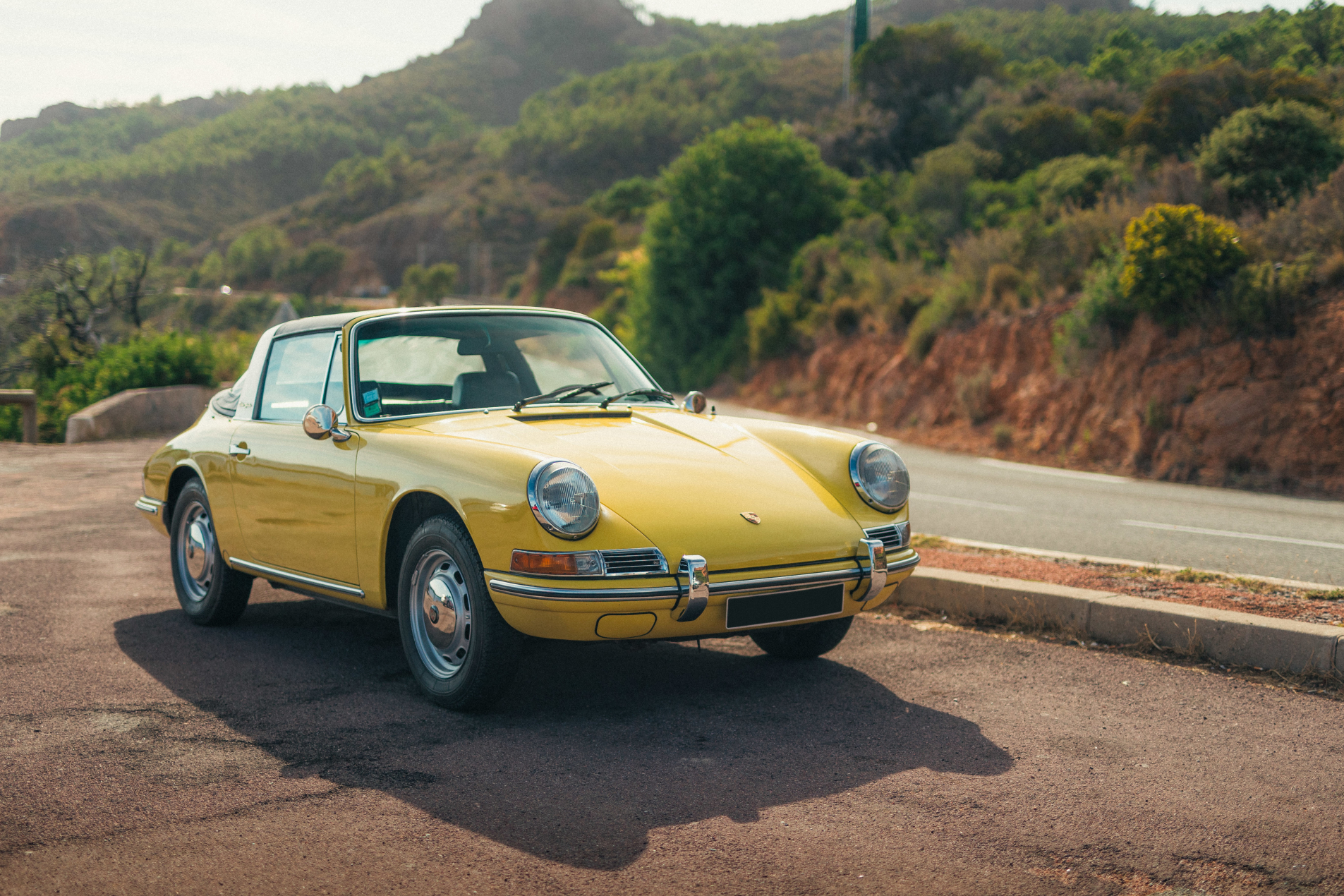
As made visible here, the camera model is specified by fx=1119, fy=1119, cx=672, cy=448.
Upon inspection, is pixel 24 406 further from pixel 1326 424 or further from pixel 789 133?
pixel 789 133

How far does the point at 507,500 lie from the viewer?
4086mm

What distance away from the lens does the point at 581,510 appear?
13.3 feet

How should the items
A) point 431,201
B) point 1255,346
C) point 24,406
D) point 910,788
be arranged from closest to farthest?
point 910,788, point 1255,346, point 24,406, point 431,201

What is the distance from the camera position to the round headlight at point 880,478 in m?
4.84

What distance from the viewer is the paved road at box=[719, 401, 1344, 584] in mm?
8102

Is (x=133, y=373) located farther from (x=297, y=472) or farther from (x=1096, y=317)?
(x=1096, y=317)

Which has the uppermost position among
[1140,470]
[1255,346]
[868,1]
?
[868,1]

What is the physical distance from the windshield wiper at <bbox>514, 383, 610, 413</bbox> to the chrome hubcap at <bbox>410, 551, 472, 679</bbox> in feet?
2.96

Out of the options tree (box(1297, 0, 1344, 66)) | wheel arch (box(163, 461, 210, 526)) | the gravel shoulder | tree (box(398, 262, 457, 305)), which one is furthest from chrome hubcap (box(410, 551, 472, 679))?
tree (box(398, 262, 457, 305))

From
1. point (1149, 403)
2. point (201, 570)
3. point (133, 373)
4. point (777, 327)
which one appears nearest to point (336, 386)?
point (201, 570)

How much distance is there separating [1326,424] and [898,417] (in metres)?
10.6

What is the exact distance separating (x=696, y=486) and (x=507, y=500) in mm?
796

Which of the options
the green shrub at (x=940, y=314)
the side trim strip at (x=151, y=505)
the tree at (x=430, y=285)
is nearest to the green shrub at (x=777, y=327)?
the green shrub at (x=940, y=314)

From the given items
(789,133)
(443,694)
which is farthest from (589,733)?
(789,133)
